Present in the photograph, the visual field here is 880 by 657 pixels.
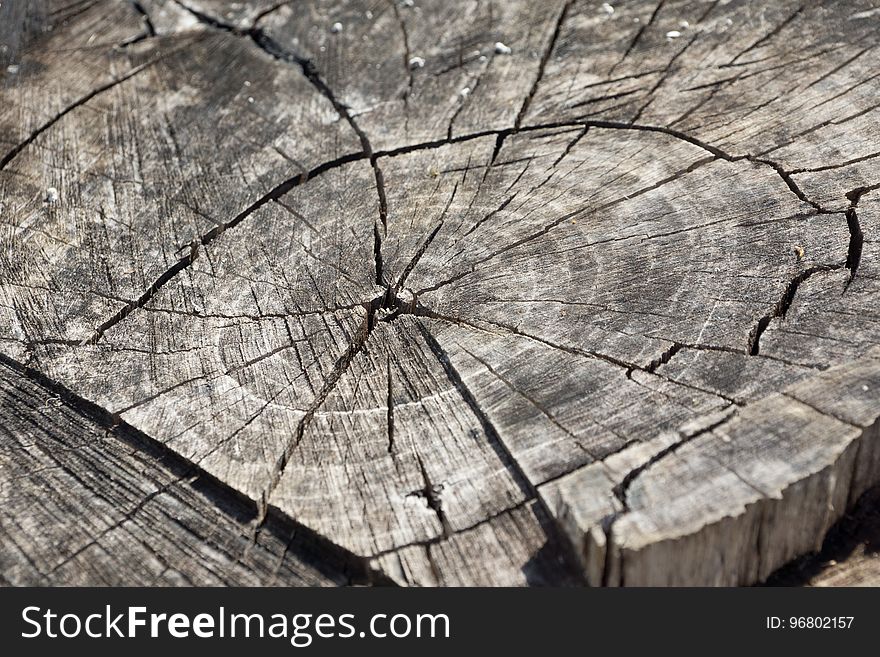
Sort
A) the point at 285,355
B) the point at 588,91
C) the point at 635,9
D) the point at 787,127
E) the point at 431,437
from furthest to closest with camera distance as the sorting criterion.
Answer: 1. the point at 635,9
2. the point at 588,91
3. the point at 787,127
4. the point at 285,355
5. the point at 431,437

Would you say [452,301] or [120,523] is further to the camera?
[452,301]

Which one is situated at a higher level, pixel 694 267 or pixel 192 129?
pixel 192 129

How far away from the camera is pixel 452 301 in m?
2.47

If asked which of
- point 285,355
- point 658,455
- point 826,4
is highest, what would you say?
point 826,4

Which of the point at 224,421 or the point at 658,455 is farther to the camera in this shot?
the point at 224,421

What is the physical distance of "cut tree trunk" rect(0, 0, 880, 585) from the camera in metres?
2.07

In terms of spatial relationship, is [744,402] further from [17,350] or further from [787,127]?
[17,350]

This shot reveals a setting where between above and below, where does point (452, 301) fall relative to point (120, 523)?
above

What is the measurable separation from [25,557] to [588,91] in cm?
207

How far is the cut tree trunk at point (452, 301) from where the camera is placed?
2.07m

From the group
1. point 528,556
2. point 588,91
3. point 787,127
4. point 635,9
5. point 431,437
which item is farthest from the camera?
point 635,9

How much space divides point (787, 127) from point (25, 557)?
2.29 meters
